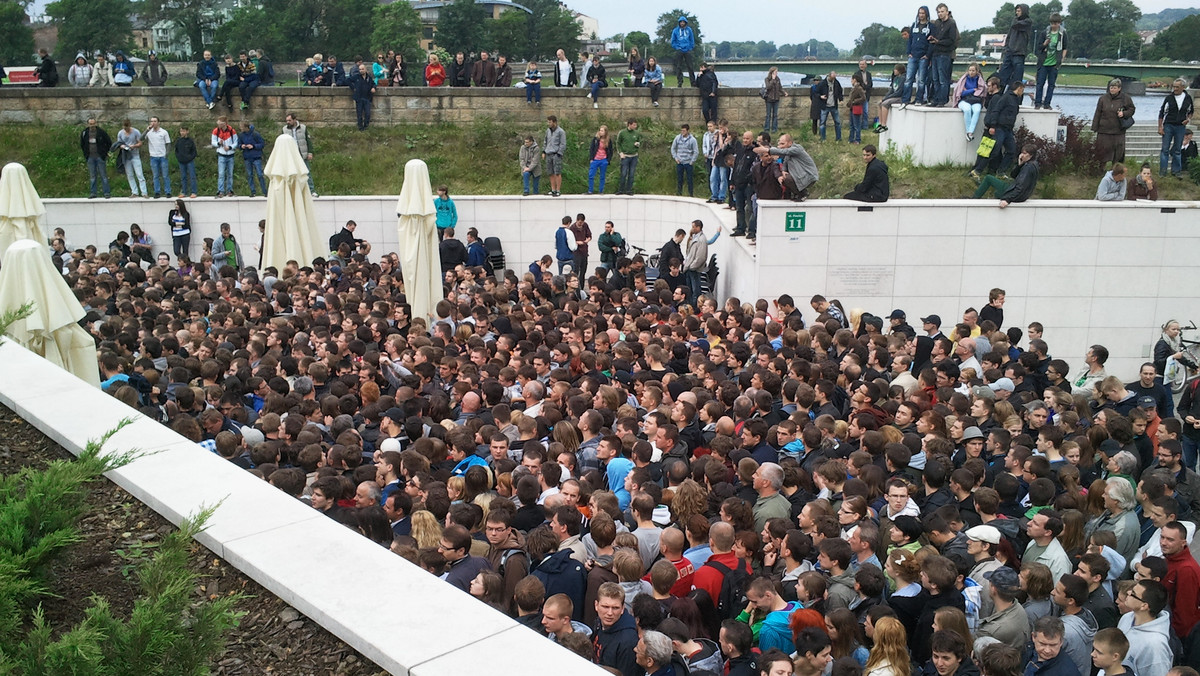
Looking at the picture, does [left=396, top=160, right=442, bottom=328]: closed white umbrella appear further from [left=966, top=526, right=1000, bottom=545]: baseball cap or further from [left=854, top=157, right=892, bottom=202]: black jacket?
[left=966, top=526, right=1000, bottom=545]: baseball cap

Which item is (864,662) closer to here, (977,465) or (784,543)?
(784,543)

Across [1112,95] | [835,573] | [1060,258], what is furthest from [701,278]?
[835,573]

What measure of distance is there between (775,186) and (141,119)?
686 inches

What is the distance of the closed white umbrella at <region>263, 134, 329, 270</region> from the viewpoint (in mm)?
16531

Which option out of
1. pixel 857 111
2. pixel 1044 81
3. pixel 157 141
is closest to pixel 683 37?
pixel 857 111

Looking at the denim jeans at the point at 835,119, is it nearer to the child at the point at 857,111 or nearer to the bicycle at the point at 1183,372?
the child at the point at 857,111

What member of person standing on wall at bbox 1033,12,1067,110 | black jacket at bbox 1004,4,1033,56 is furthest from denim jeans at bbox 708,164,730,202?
person standing on wall at bbox 1033,12,1067,110

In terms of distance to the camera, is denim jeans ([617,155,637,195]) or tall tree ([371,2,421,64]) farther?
tall tree ([371,2,421,64])

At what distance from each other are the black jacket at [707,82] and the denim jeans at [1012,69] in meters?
7.43

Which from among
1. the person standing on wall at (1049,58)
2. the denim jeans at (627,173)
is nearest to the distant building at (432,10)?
the denim jeans at (627,173)

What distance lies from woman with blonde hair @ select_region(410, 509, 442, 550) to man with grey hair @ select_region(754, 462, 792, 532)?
2235 millimetres

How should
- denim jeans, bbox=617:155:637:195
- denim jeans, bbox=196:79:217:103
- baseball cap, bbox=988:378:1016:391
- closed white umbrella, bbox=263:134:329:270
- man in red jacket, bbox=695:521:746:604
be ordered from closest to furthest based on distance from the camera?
man in red jacket, bbox=695:521:746:604 → baseball cap, bbox=988:378:1016:391 → closed white umbrella, bbox=263:134:329:270 → denim jeans, bbox=617:155:637:195 → denim jeans, bbox=196:79:217:103

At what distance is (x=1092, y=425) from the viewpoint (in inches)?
356

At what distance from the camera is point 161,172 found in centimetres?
2225
